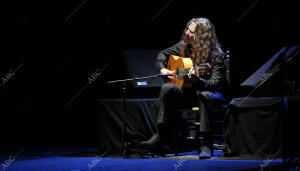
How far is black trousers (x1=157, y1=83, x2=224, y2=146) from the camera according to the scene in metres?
3.38

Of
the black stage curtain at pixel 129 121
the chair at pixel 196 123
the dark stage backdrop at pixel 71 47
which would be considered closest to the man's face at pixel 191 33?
the chair at pixel 196 123

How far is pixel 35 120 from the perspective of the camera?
7020 millimetres

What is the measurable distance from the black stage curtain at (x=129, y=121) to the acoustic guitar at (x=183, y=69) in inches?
15.3

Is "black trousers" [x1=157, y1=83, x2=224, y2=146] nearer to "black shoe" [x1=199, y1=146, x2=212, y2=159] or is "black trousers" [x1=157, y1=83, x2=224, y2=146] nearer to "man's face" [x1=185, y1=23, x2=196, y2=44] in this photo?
"black shoe" [x1=199, y1=146, x2=212, y2=159]

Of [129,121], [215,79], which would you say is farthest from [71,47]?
[215,79]

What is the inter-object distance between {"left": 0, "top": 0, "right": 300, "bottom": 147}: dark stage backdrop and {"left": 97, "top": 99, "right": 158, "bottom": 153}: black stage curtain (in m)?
1.56

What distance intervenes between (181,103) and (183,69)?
333mm

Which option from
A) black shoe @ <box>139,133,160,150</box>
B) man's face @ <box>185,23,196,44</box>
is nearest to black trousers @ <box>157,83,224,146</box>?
black shoe @ <box>139,133,160,150</box>

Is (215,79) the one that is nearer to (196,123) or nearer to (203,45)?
(203,45)

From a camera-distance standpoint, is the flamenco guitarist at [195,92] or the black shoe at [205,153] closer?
the black shoe at [205,153]

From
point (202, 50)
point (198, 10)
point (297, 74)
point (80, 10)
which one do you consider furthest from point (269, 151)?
point (80, 10)

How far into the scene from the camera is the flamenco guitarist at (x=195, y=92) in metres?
3.39

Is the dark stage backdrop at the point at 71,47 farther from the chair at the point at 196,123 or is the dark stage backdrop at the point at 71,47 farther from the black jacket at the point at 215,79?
the black jacket at the point at 215,79

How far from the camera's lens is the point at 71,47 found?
6.66 m
